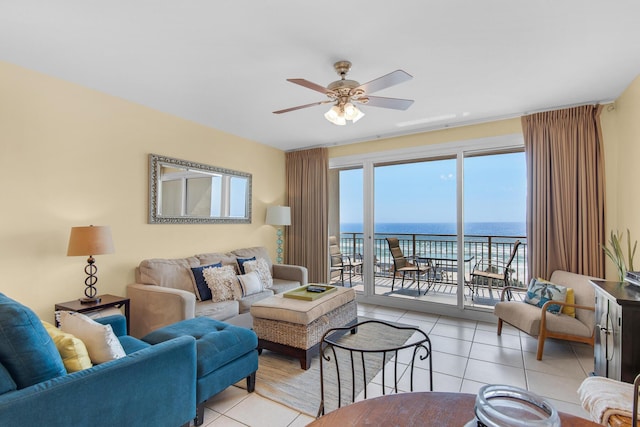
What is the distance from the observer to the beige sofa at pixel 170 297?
2797 millimetres

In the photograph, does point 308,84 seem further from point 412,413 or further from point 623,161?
point 623,161

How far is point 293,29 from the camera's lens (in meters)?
2.05

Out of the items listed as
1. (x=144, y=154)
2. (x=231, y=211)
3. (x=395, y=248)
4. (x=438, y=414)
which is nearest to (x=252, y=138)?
(x=231, y=211)

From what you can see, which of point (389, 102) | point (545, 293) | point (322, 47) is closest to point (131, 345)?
point (322, 47)

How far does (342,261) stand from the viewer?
5.60m

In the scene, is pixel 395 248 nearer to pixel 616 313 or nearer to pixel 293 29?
pixel 616 313

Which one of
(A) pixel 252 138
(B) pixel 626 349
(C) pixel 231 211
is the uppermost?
(A) pixel 252 138

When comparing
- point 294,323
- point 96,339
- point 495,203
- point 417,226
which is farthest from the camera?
point 417,226

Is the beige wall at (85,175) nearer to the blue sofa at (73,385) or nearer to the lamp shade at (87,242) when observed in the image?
the lamp shade at (87,242)

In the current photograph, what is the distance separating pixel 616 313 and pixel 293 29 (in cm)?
282

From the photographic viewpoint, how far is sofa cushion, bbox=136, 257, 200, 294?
320cm

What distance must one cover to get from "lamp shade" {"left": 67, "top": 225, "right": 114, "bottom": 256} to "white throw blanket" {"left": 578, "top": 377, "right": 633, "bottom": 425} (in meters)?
3.50

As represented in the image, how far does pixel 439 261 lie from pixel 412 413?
466 cm

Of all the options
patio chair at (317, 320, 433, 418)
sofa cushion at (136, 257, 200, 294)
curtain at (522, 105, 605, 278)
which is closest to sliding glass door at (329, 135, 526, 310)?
curtain at (522, 105, 605, 278)
